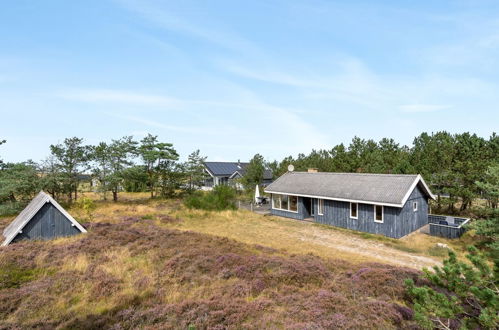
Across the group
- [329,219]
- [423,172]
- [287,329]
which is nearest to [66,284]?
[287,329]

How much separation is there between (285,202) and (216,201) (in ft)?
26.4

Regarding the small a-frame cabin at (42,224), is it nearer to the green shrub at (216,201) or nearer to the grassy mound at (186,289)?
the grassy mound at (186,289)

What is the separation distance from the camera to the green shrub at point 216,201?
2988 cm

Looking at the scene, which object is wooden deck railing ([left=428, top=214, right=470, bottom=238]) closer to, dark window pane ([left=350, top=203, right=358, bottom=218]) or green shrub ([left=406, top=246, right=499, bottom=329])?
dark window pane ([left=350, top=203, right=358, bottom=218])

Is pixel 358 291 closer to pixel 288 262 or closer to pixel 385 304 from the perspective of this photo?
pixel 385 304

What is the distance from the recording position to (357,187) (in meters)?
22.9

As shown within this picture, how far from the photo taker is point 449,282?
6316 millimetres

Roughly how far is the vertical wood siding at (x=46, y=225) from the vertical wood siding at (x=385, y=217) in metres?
20.8

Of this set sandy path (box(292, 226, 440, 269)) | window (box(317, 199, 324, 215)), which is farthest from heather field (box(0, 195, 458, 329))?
window (box(317, 199, 324, 215))

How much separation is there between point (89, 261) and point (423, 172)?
2943 centimetres

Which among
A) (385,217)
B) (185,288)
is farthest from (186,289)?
(385,217)

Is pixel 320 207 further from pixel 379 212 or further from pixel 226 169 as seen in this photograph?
pixel 226 169

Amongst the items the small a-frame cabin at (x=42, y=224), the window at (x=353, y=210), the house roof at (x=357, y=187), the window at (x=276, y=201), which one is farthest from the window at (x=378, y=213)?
the small a-frame cabin at (x=42, y=224)

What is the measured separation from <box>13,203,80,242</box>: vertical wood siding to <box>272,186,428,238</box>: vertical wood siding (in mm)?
20771
